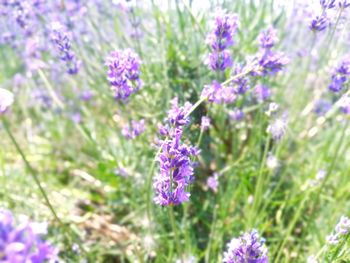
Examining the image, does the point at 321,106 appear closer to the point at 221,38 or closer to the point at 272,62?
the point at 272,62

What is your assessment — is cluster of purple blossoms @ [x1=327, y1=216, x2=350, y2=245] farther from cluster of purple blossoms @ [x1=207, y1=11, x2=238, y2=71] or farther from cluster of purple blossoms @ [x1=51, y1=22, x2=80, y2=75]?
cluster of purple blossoms @ [x1=51, y1=22, x2=80, y2=75]

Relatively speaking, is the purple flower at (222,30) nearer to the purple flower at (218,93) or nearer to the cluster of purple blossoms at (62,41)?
the purple flower at (218,93)

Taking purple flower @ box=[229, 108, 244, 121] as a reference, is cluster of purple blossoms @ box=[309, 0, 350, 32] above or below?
below

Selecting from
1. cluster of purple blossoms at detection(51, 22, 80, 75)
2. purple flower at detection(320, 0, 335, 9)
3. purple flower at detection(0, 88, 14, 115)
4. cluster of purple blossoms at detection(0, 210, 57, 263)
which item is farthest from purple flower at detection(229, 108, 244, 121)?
cluster of purple blossoms at detection(0, 210, 57, 263)

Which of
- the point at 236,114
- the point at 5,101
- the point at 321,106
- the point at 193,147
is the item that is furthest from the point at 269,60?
the point at 321,106

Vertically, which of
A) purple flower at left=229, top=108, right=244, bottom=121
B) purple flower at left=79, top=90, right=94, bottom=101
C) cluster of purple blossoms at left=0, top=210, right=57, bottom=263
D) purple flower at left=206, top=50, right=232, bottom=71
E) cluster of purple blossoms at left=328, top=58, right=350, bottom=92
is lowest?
cluster of purple blossoms at left=0, top=210, right=57, bottom=263
